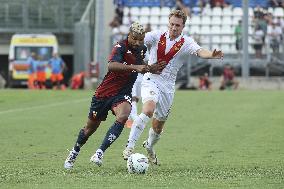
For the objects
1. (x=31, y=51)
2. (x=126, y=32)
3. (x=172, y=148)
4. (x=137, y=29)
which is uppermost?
(x=137, y=29)

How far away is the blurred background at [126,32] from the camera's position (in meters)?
42.2

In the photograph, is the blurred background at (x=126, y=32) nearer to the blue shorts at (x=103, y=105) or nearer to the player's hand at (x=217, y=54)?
the player's hand at (x=217, y=54)

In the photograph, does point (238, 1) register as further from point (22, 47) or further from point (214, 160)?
point (214, 160)

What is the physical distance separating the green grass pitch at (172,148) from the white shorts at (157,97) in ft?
2.23

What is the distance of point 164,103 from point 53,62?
1177 inches

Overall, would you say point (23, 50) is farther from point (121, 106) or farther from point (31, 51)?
point (121, 106)

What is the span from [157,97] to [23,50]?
3324 centimetres

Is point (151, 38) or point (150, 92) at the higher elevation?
point (151, 38)

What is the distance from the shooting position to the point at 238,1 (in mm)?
46656

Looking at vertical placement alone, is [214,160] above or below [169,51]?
below

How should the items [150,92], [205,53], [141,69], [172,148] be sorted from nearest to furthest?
A: [141,69] → [205,53] → [150,92] → [172,148]

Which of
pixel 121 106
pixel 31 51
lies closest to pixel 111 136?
pixel 121 106

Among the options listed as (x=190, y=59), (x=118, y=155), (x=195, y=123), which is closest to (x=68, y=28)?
(x=190, y=59)

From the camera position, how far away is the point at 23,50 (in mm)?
45219
